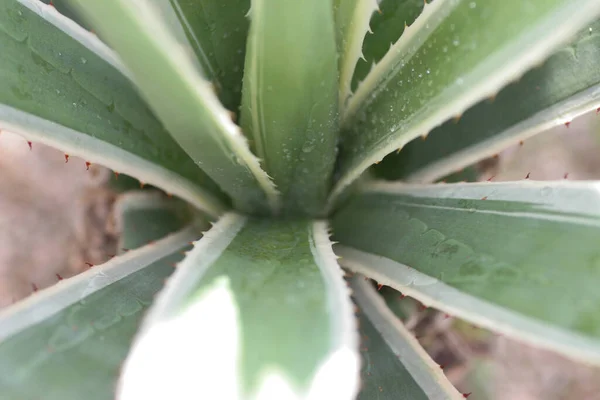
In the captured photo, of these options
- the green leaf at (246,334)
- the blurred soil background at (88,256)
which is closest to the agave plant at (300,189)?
the green leaf at (246,334)

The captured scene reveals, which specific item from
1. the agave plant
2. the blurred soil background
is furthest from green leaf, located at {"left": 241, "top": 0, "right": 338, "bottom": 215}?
the blurred soil background

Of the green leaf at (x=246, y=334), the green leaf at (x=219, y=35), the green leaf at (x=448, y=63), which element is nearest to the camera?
the green leaf at (x=246, y=334)

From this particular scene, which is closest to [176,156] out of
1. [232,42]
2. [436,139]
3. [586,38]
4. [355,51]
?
[232,42]

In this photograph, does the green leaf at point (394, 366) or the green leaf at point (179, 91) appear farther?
the green leaf at point (394, 366)

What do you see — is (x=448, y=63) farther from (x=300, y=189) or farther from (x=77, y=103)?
(x=77, y=103)

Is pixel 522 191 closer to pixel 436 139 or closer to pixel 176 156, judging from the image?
pixel 436 139

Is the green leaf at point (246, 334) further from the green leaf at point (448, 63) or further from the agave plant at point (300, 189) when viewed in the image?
the green leaf at point (448, 63)

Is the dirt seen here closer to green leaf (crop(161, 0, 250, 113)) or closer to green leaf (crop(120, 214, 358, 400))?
green leaf (crop(161, 0, 250, 113))

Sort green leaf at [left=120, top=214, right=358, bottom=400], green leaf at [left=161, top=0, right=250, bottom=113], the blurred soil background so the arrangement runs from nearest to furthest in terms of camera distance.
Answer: green leaf at [left=120, top=214, right=358, bottom=400], green leaf at [left=161, top=0, right=250, bottom=113], the blurred soil background
